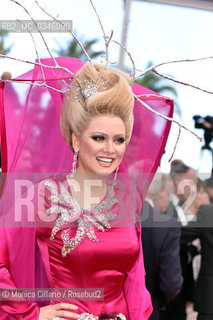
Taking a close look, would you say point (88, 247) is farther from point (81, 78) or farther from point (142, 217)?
point (142, 217)

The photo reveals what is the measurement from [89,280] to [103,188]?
36 centimetres

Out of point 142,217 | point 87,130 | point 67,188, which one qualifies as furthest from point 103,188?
point 142,217

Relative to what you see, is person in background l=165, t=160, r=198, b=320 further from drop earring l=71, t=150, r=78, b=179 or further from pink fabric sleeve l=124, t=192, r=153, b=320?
drop earring l=71, t=150, r=78, b=179

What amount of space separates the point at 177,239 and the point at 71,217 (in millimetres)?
1238

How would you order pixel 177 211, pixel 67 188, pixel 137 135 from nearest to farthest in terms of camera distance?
pixel 67 188, pixel 137 135, pixel 177 211

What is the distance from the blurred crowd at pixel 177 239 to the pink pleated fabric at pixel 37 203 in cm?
81

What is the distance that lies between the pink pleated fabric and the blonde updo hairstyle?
4.0 inches

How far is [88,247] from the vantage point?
6.02 ft

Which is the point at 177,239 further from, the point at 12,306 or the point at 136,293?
the point at 12,306

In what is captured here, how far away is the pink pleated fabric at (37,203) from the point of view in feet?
5.99

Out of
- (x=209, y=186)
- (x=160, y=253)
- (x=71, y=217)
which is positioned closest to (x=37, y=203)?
(x=71, y=217)

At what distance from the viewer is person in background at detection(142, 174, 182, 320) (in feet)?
9.47

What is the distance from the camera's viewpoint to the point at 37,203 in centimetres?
188

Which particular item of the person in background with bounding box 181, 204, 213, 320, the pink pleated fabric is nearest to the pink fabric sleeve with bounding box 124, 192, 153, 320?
the pink pleated fabric
